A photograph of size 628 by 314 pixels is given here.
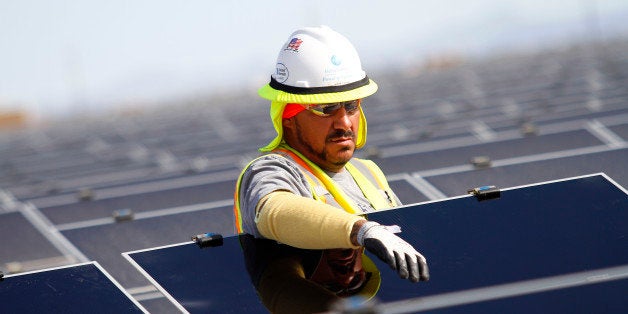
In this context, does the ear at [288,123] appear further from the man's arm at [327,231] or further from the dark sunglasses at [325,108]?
the man's arm at [327,231]

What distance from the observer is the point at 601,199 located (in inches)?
145

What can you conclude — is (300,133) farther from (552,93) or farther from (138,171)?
(552,93)

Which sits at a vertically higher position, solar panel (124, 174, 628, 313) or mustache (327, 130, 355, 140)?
mustache (327, 130, 355, 140)

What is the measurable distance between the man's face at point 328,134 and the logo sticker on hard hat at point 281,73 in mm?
141

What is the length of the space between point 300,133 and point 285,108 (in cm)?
11

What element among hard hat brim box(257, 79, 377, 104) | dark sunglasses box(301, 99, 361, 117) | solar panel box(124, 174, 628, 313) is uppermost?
hard hat brim box(257, 79, 377, 104)

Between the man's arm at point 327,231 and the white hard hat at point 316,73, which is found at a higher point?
the white hard hat at point 316,73

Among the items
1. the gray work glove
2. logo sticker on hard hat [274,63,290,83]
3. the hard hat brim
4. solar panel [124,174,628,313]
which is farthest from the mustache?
the gray work glove

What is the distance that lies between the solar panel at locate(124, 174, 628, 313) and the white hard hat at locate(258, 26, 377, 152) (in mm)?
556

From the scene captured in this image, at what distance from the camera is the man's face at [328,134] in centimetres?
400

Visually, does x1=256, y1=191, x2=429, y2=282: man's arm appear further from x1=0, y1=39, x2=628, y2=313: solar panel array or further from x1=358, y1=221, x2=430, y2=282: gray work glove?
x1=0, y1=39, x2=628, y2=313: solar panel array

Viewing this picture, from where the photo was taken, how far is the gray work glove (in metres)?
2.96

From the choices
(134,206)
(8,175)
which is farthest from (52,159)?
(134,206)

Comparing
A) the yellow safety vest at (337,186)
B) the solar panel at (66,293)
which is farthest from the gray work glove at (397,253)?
Result: the yellow safety vest at (337,186)
